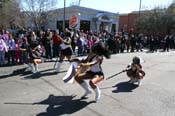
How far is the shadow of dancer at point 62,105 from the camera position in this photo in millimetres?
7023

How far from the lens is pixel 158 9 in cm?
4847

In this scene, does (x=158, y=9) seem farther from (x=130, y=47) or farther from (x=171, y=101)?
(x=171, y=101)

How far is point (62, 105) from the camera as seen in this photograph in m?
7.60

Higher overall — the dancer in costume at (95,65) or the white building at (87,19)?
the white building at (87,19)

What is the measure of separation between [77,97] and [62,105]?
0.88 metres

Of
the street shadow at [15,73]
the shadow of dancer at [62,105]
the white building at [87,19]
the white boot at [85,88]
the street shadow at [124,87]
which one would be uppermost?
the white building at [87,19]

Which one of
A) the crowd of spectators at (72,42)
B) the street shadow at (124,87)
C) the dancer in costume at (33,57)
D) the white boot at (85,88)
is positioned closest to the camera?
the white boot at (85,88)

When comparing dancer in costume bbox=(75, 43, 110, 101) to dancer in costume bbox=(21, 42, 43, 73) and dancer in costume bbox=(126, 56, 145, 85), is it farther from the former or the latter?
dancer in costume bbox=(21, 42, 43, 73)

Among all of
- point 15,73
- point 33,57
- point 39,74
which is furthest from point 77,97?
point 33,57

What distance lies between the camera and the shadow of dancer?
7.02m

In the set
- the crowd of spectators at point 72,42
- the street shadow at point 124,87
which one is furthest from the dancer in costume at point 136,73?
the crowd of spectators at point 72,42

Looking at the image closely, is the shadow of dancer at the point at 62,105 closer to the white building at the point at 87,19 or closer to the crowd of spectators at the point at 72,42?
the crowd of spectators at the point at 72,42

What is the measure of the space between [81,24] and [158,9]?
13329mm

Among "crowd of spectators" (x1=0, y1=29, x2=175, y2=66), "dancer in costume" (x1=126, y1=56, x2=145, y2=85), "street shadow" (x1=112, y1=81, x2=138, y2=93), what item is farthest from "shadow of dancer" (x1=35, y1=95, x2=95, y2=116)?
"dancer in costume" (x1=126, y1=56, x2=145, y2=85)
